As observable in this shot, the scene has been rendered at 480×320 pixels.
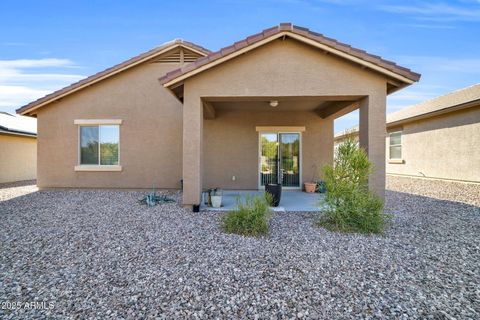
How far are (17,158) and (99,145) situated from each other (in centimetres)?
819

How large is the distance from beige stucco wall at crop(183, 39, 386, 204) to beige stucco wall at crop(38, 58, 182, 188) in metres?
3.61

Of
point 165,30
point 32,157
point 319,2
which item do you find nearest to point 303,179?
point 319,2

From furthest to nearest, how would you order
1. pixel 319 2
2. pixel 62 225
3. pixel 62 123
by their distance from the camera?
pixel 62 123, pixel 319 2, pixel 62 225

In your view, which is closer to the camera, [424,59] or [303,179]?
[303,179]

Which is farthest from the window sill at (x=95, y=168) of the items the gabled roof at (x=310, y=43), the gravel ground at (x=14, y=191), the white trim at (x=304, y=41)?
the gabled roof at (x=310, y=43)

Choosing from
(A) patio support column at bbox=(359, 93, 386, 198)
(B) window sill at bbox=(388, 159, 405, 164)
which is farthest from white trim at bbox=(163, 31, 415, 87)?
(B) window sill at bbox=(388, 159, 405, 164)

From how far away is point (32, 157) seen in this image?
14.7 meters

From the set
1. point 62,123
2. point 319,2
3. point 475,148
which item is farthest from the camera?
point 475,148

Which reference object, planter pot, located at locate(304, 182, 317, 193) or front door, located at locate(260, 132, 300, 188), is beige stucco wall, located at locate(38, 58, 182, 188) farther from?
planter pot, located at locate(304, 182, 317, 193)

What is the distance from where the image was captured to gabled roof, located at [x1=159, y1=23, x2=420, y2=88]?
5.85 meters

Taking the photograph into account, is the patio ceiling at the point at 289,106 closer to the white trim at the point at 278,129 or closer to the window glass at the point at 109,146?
the white trim at the point at 278,129

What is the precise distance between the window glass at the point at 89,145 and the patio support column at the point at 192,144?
230 inches

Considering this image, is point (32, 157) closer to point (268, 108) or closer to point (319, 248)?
point (268, 108)

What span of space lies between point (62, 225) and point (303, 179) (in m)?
8.57
